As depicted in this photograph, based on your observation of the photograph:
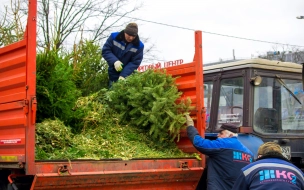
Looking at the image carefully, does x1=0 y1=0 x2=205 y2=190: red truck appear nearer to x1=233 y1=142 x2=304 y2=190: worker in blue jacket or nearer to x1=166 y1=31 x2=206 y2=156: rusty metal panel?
x1=166 y1=31 x2=206 y2=156: rusty metal panel

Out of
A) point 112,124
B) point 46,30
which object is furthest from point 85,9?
point 112,124

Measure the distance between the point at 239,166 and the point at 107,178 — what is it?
1.70 meters

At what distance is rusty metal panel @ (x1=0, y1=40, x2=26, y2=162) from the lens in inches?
195

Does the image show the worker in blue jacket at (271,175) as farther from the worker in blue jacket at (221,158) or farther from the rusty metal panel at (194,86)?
the rusty metal panel at (194,86)

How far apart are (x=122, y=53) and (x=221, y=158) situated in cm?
245

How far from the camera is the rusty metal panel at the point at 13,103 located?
195 inches

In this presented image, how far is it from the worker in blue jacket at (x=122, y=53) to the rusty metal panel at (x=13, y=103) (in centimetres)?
212

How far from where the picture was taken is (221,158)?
5938mm

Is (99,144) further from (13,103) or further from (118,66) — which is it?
(118,66)

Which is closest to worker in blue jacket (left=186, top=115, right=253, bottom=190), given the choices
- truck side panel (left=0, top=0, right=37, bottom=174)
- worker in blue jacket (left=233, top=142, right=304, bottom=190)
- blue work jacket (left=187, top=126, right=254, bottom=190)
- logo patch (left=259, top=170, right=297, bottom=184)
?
blue work jacket (left=187, top=126, right=254, bottom=190)

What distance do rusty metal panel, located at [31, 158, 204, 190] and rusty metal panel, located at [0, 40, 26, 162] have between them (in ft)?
1.14

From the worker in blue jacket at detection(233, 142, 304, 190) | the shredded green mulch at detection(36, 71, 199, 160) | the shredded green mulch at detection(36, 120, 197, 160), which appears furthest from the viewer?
A: the shredded green mulch at detection(36, 71, 199, 160)

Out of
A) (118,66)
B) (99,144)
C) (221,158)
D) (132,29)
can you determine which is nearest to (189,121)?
(221,158)

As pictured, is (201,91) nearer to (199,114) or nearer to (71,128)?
(199,114)
